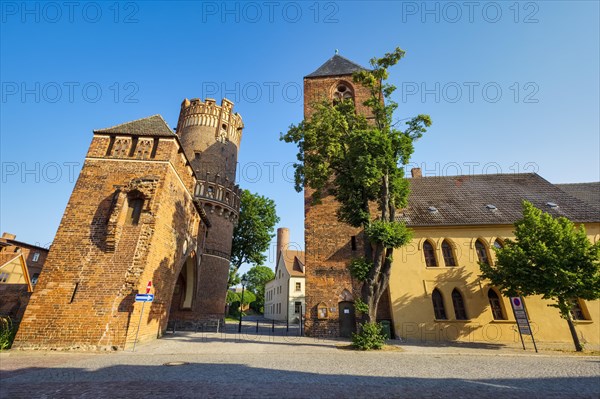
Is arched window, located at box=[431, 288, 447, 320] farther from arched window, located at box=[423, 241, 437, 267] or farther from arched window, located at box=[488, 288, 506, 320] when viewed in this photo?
arched window, located at box=[488, 288, 506, 320]

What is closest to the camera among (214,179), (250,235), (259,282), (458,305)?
(458,305)

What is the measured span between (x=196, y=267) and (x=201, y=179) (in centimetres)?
773

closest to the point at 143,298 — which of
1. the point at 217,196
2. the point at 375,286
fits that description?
the point at 375,286

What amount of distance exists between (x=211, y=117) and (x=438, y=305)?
954 inches

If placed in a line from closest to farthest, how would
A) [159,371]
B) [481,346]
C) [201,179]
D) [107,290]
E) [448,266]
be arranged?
1. [159,371]
2. [107,290]
3. [481,346]
4. [448,266]
5. [201,179]

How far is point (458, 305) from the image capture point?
15273 mm

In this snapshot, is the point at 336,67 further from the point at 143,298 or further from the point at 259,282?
the point at 259,282

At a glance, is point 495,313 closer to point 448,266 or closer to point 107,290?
point 448,266

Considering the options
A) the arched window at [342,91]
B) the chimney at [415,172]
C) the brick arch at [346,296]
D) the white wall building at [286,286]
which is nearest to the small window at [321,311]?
the brick arch at [346,296]

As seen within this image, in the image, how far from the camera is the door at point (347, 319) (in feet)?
52.6

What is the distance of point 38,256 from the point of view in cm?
3569

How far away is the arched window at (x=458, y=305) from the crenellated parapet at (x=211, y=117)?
22531 mm

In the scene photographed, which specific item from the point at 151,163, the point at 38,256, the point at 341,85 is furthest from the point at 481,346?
the point at 38,256

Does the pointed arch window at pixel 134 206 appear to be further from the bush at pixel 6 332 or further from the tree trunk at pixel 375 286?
the tree trunk at pixel 375 286
